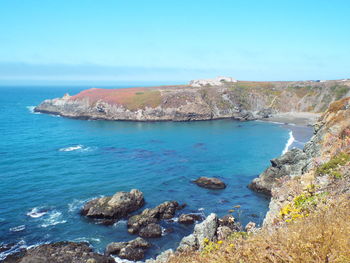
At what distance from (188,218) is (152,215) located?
402 centimetres

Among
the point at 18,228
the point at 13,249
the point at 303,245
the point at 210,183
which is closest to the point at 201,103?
the point at 210,183

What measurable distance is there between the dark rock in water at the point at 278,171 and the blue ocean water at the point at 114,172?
1.72 metres

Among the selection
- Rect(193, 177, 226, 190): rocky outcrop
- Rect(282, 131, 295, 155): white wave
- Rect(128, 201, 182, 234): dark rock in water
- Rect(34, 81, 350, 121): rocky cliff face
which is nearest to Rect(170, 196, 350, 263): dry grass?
Rect(128, 201, 182, 234): dark rock in water

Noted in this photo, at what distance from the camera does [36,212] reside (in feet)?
113

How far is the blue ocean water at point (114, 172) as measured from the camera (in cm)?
3166

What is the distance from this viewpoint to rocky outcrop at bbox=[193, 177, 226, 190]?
43497mm

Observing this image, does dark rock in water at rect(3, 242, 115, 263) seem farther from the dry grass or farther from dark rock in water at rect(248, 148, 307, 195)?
dark rock in water at rect(248, 148, 307, 195)

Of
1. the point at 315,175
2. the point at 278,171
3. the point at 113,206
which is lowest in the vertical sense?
the point at 113,206

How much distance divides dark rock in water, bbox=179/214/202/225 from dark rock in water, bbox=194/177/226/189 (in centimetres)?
1001

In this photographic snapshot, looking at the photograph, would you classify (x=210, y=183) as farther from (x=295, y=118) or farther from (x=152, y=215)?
(x=295, y=118)

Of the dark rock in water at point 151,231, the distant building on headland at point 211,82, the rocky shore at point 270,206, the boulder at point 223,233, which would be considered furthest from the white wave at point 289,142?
the distant building on headland at point 211,82

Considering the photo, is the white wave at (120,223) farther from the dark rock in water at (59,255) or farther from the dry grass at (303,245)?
the dry grass at (303,245)

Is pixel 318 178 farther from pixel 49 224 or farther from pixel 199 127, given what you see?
pixel 199 127

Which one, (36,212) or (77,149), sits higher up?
(77,149)
